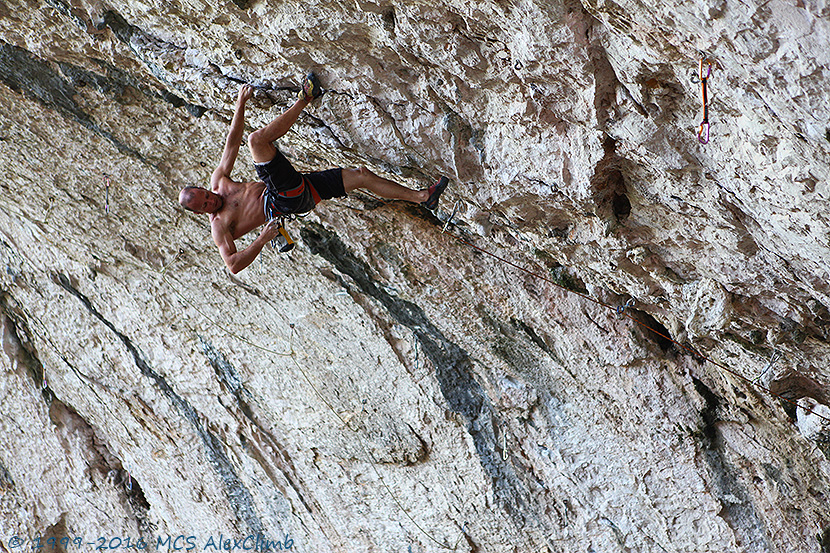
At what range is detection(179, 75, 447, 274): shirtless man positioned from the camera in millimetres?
3098

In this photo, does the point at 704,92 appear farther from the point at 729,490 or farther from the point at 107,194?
the point at 107,194

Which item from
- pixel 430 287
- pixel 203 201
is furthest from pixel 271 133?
pixel 430 287

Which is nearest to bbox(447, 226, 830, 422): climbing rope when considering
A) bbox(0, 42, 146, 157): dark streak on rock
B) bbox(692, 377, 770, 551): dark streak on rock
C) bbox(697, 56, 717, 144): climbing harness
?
bbox(692, 377, 770, 551): dark streak on rock

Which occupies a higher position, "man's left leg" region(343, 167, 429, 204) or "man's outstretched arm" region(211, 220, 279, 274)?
"man's left leg" region(343, 167, 429, 204)

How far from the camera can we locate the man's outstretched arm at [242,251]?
134 inches

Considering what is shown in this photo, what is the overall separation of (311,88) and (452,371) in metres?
2.47

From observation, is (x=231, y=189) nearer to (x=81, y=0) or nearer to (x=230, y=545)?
(x=81, y=0)

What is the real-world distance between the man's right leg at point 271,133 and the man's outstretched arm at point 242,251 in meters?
0.41

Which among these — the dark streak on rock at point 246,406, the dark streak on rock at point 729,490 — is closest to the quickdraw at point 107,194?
the dark streak on rock at point 246,406

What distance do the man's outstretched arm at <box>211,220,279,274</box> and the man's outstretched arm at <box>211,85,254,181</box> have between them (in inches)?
13.6

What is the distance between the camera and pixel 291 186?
3.30 m

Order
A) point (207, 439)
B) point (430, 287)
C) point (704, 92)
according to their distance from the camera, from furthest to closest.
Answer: point (207, 439), point (430, 287), point (704, 92)

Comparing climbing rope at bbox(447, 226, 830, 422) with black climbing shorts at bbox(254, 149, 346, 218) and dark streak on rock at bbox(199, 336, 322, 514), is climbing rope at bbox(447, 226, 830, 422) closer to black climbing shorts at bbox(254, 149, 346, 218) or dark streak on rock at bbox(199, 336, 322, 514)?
black climbing shorts at bbox(254, 149, 346, 218)

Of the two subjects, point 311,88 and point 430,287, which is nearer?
point 311,88
